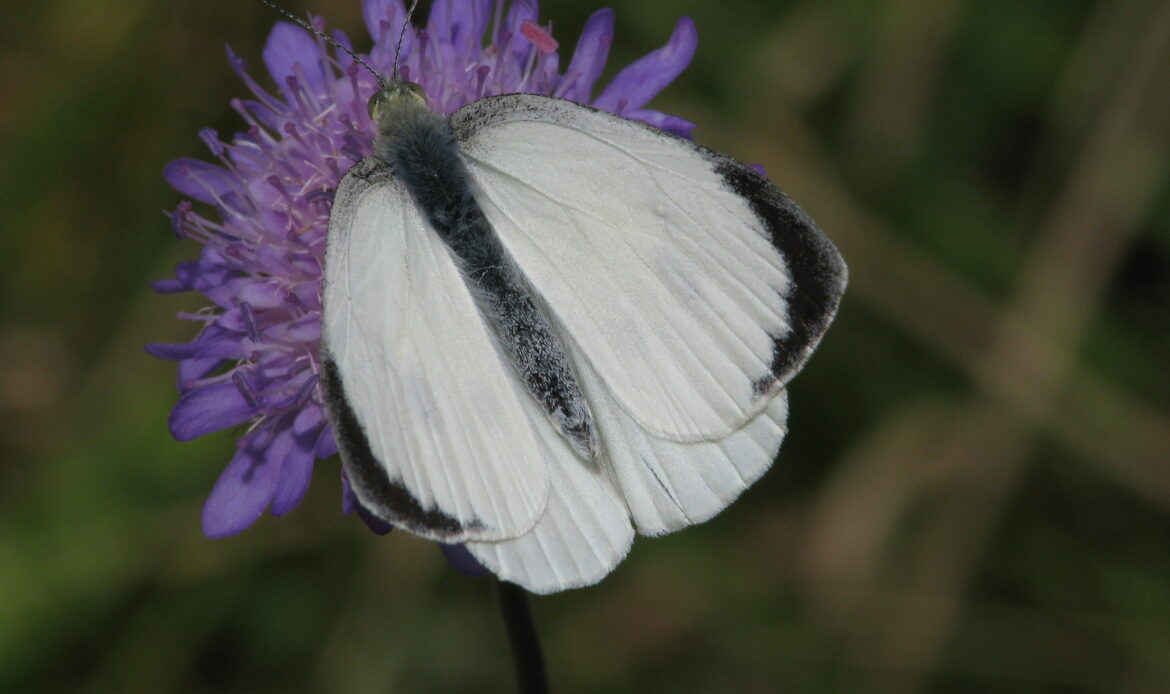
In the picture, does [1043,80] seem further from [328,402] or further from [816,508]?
[328,402]

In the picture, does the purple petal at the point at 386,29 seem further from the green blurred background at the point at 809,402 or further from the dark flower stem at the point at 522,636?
the dark flower stem at the point at 522,636

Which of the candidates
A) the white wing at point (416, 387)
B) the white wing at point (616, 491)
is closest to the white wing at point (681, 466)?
the white wing at point (616, 491)

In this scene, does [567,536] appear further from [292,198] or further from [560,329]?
[292,198]

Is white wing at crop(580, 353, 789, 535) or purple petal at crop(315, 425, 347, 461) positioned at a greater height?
white wing at crop(580, 353, 789, 535)

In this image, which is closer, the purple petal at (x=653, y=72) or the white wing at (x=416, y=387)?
the white wing at (x=416, y=387)

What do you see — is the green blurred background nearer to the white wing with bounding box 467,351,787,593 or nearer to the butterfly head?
the butterfly head

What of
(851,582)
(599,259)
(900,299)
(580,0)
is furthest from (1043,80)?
(599,259)

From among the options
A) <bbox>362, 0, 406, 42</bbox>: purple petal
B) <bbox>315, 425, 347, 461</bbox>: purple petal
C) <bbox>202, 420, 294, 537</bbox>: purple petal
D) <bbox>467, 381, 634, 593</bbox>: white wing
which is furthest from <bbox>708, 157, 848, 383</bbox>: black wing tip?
<bbox>362, 0, 406, 42</bbox>: purple petal
